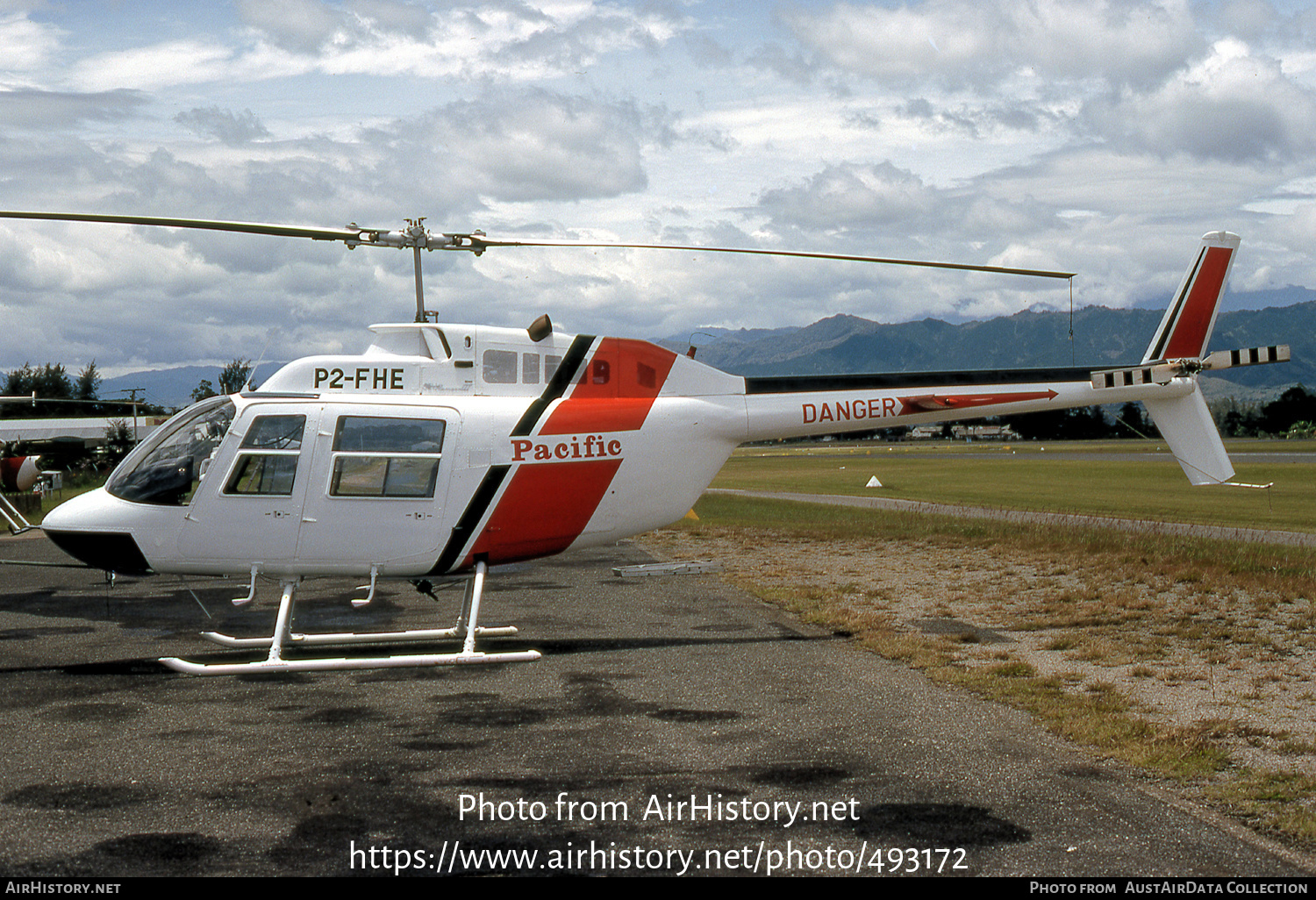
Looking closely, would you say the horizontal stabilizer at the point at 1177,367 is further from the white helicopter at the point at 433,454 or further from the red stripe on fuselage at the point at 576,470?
the red stripe on fuselage at the point at 576,470

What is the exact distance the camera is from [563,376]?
11430 mm

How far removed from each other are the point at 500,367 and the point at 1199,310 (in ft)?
32.5

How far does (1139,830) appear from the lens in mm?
5688

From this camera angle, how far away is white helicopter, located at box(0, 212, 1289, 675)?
10.3m

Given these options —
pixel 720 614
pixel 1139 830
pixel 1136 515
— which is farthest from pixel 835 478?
pixel 1139 830

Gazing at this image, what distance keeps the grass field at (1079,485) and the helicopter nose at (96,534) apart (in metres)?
27.6

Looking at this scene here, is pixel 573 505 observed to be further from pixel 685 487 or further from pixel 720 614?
pixel 720 614

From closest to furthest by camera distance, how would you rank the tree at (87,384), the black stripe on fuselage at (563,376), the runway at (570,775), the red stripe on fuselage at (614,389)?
1. the runway at (570,775)
2. the black stripe on fuselage at (563,376)
3. the red stripe on fuselage at (614,389)
4. the tree at (87,384)

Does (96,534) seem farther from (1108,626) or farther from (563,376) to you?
(1108,626)

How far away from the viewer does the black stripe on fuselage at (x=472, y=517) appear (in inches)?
425

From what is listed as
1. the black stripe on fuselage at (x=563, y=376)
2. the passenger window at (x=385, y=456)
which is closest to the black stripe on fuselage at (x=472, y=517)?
the passenger window at (x=385, y=456)

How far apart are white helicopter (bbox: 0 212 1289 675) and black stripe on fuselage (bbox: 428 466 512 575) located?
0.8 inches
